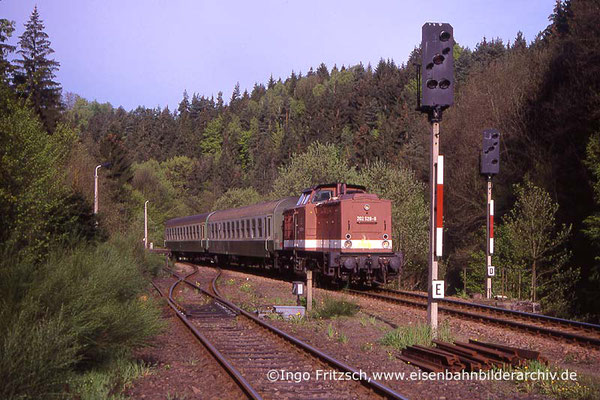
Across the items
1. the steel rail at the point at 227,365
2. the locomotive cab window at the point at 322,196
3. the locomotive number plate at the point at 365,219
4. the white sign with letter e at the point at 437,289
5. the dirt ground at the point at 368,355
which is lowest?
the dirt ground at the point at 368,355

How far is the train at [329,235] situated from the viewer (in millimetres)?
20266

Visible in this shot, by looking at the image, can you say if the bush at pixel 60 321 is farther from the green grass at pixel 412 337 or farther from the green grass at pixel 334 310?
the green grass at pixel 334 310

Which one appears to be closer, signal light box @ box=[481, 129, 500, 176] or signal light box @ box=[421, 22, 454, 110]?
signal light box @ box=[421, 22, 454, 110]

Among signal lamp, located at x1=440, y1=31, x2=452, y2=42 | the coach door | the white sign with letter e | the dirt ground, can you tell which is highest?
signal lamp, located at x1=440, y1=31, x2=452, y2=42

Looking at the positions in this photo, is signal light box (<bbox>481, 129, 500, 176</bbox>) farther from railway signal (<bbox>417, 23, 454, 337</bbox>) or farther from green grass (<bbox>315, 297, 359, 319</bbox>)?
railway signal (<bbox>417, 23, 454, 337</bbox>)

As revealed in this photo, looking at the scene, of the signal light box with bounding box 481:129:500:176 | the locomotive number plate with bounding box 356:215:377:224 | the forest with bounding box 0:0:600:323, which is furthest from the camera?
the signal light box with bounding box 481:129:500:176

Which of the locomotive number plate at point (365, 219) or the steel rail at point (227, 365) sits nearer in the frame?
the steel rail at point (227, 365)

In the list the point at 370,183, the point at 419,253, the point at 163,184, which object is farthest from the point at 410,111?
the point at 419,253

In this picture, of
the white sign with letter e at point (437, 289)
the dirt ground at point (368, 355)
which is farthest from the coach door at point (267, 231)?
the white sign with letter e at point (437, 289)

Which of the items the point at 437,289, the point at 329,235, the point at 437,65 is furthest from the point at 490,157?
the point at 437,289

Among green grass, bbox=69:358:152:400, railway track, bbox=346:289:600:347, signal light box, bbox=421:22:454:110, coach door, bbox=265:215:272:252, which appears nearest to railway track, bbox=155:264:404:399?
green grass, bbox=69:358:152:400

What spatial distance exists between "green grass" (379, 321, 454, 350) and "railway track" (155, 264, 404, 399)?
174cm

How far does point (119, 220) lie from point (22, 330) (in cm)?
4118

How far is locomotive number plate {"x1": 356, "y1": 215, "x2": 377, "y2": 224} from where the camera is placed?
20469 mm
